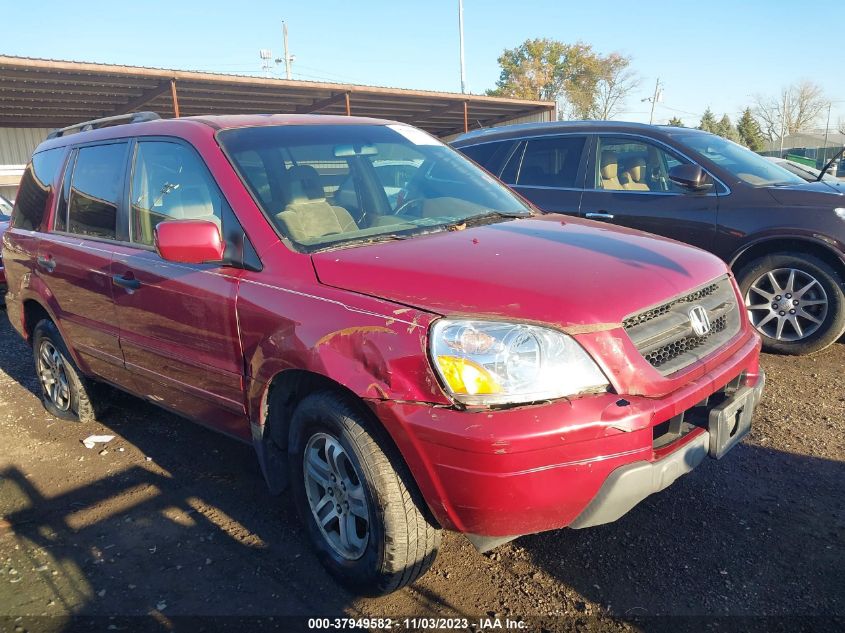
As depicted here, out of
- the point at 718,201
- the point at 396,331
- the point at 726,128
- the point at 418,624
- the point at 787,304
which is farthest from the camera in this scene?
the point at 726,128

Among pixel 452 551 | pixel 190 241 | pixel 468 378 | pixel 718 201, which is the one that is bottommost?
pixel 452 551

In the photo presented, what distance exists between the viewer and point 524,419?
2.07m

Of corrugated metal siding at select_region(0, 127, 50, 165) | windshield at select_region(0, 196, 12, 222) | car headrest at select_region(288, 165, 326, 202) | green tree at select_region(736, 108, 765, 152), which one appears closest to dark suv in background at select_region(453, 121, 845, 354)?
car headrest at select_region(288, 165, 326, 202)

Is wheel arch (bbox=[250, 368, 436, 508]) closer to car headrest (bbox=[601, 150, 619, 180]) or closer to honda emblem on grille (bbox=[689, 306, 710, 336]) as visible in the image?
honda emblem on grille (bbox=[689, 306, 710, 336])

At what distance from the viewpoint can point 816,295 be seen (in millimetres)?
4906

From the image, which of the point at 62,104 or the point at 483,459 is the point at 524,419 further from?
the point at 62,104

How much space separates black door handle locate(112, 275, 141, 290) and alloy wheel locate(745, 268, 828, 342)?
14.2 ft

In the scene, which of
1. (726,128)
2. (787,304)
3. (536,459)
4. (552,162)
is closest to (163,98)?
(552,162)

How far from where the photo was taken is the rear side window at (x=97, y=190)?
3691mm

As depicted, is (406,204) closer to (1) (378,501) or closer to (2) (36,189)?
(1) (378,501)

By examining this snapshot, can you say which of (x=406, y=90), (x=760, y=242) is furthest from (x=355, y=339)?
(x=406, y=90)

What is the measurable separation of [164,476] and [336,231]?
186cm

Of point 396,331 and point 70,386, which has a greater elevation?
point 396,331

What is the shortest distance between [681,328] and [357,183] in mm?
1713
